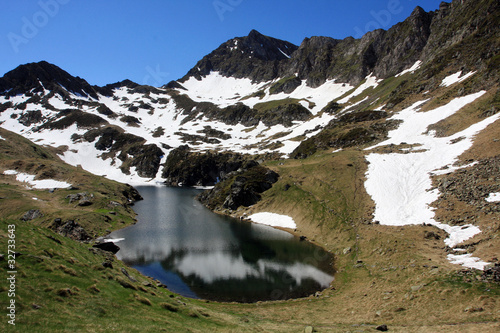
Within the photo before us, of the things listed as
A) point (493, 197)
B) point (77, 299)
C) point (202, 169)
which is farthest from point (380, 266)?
point (202, 169)

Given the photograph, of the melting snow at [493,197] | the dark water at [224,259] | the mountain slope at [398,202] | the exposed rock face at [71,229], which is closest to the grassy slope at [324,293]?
the mountain slope at [398,202]

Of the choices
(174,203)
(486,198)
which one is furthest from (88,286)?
(174,203)

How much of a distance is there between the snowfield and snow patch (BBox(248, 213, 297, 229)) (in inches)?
807

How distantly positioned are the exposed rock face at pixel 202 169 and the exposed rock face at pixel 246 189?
193 feet

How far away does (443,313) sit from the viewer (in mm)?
21438

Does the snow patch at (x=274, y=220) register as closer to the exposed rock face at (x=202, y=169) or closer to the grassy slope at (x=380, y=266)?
the grassy slope at (x=380, y=266)

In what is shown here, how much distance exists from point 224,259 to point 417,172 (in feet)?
160

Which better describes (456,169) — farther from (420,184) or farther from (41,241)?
(41,241)

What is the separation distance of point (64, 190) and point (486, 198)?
10240cm

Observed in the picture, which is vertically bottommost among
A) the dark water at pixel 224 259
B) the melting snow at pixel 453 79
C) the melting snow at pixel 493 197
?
the dark water at pixel 224 259

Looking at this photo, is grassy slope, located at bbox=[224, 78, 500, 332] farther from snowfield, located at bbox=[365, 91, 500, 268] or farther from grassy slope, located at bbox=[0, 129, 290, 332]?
grassy slope, located at bbox=[0, 129, 290, 332]

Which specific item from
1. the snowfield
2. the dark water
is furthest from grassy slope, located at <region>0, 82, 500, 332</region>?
the dark water

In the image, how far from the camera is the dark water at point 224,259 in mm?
36875

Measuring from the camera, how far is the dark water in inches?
1452
